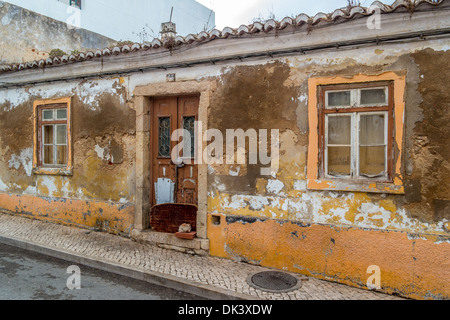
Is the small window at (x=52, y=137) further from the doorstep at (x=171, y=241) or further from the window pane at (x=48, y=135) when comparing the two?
the doorstep at (x=171, y=241)

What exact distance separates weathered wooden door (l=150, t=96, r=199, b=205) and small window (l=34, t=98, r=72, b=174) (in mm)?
2294

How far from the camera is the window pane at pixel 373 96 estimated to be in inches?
187

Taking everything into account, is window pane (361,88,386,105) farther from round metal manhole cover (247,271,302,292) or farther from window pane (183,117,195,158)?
window pane (183,117,195,158)

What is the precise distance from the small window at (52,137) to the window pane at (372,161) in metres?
6.12

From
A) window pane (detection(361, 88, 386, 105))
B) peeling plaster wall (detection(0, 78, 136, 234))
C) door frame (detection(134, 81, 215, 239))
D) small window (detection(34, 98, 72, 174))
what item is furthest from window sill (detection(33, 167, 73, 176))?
window pane (detection(361, 88, 386, 105))

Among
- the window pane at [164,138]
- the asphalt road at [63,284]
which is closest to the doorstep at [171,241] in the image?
the asphalt road at [63,284]

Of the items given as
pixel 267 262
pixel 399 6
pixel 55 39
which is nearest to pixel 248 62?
pixel 399 6

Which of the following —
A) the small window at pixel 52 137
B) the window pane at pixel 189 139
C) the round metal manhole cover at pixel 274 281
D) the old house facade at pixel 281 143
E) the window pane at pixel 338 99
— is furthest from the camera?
the small window at pixel 52 137

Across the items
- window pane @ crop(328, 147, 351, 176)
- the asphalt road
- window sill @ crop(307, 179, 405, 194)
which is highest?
window pane @ crop(328, 147, 351, 176)

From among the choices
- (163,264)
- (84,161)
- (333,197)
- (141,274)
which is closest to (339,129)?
(333,197)

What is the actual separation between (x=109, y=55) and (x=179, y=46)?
172cm

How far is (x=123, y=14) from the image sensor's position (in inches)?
680

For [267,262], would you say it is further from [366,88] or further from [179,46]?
[179,46]

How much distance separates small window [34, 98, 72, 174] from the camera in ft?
25.2
